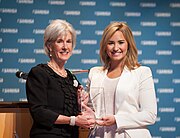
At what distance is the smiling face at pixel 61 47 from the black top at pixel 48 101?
0.09 meters

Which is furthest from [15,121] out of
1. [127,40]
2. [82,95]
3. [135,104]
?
[127,40]

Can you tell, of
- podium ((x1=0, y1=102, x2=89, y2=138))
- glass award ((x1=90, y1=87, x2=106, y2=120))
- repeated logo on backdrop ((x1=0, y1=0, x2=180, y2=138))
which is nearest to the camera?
glass award ((x1=90, y1=87, x2=106, y2=120))

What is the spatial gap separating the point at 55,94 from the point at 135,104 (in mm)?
483

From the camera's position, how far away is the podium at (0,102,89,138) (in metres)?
2.32

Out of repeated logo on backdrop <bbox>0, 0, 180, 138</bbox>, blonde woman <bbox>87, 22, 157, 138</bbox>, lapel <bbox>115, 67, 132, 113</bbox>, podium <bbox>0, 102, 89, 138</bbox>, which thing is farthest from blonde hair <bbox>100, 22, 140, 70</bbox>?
repeated logo on backdrop <bbox>0, 0, 180, 138</bbox>

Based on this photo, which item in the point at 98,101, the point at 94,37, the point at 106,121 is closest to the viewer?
the point at 106,121

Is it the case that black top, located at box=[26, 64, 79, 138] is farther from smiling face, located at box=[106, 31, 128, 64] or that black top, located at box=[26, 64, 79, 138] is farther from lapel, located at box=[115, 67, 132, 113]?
smiling face, located at box=[106, 31, 128, 64]

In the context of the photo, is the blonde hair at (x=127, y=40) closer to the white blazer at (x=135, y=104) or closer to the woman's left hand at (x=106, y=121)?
the white blazer at (x=135, y=104)

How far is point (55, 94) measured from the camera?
6.95 ft

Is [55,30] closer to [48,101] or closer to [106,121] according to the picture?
[48,101]

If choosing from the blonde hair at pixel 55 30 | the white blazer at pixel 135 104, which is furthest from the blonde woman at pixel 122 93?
the blonde hair at pixel 55 30

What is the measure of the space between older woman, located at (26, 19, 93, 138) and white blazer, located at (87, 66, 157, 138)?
22cm

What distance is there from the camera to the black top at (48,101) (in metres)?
2.06

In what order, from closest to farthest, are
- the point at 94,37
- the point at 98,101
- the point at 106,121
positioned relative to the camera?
the point at 106,121 → the point at 98,101 → the point at 94,37
